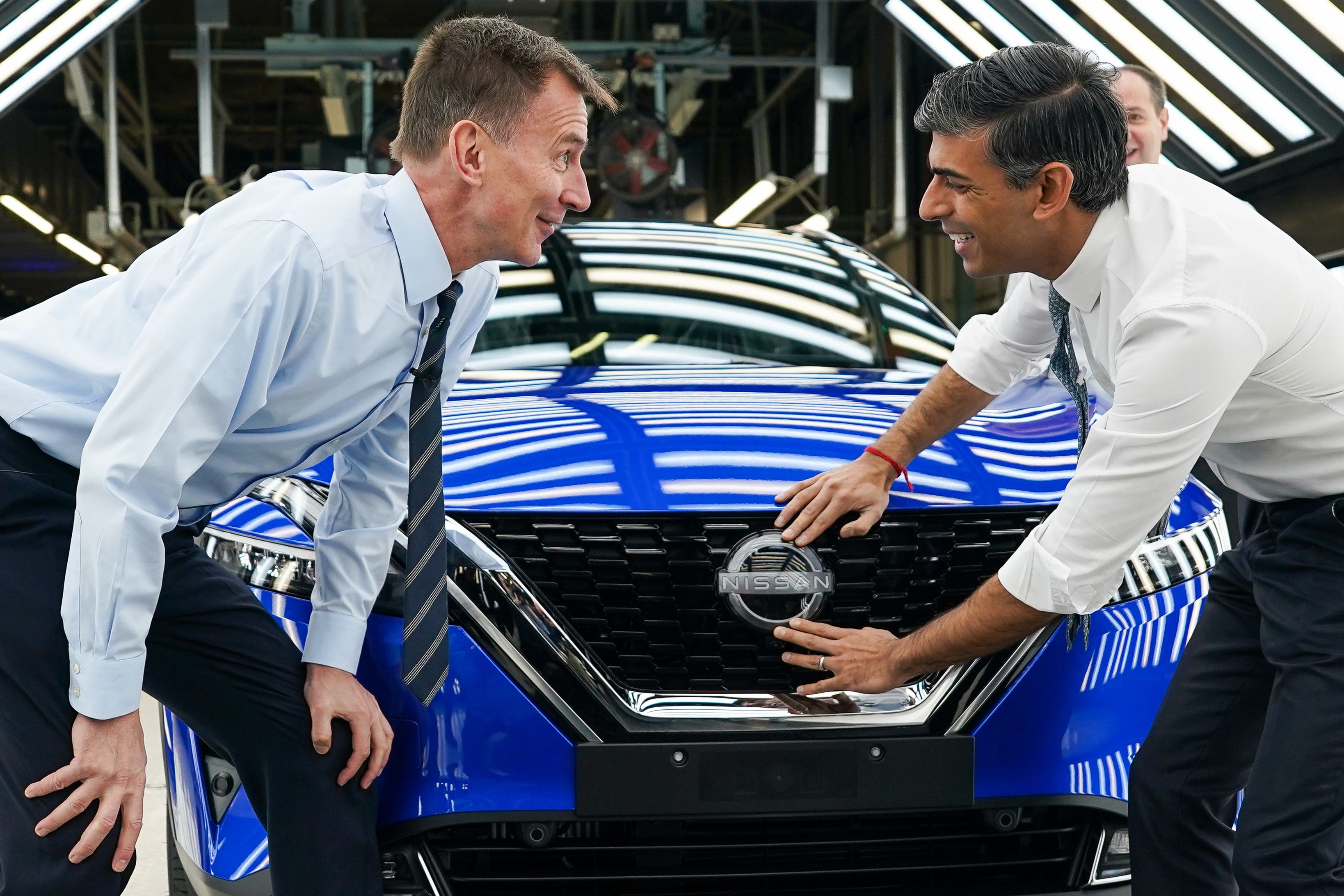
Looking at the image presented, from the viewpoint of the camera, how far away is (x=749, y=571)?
1894 millimetres

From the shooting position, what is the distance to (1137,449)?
5.50 feet

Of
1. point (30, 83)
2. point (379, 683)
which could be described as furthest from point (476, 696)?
point (30, 83)

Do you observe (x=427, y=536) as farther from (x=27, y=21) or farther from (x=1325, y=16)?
(x=27, y=21)

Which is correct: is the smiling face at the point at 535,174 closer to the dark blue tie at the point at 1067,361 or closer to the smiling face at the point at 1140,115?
the dark blue tie at the point at 1067,361

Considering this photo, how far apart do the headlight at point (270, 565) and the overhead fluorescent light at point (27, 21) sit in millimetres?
5495

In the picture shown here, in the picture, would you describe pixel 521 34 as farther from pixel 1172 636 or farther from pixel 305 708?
pixel 1172 636

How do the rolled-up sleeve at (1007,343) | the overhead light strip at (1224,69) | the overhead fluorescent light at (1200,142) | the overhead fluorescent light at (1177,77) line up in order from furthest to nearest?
1. the overhead fluorescent light at (1200,142)
2. the overhead fluorescent light at (1177,77)
3. the overhead light strip at (1224,69)
4. the rolled-up sleeve at (1007,343)

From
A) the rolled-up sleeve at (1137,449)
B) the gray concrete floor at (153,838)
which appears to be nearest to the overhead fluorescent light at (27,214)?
the gray concrete floor at (153,838)

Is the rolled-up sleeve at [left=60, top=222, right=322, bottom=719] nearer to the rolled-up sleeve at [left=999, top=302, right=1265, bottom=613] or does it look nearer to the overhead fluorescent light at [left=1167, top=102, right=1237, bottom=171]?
the rolled-up sleeve at [left=999, top=302, right=1265, bottom=613]

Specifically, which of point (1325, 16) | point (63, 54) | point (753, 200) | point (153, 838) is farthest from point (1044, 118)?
point (753, 200)

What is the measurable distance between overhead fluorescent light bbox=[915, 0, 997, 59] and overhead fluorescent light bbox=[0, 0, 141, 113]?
4.14 meters

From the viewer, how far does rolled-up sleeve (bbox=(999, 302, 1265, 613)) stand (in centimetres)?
163

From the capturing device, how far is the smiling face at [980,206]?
177cm

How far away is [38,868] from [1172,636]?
62.6 inches
